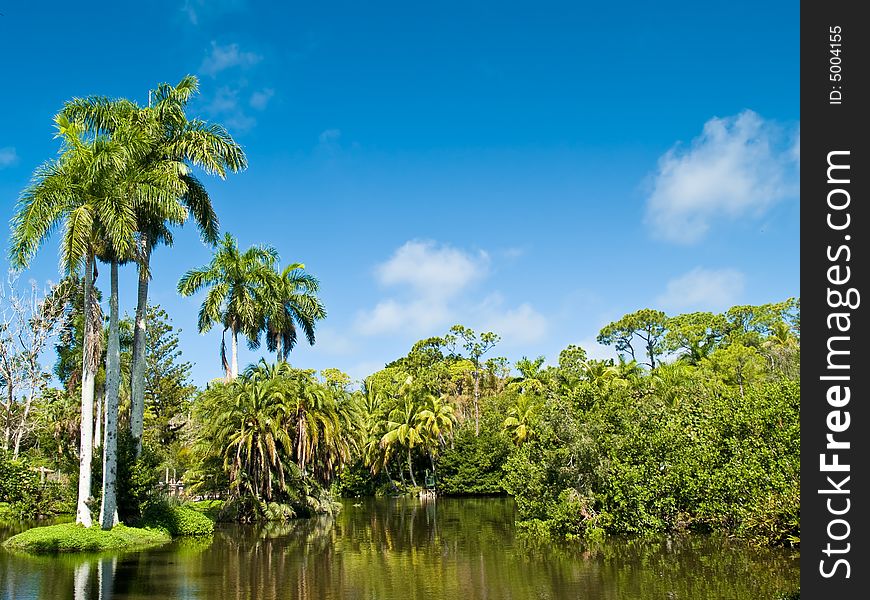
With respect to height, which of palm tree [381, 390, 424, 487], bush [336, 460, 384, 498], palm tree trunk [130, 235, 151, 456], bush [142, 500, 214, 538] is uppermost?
palm tree trunk [130, 235, 151, 456]

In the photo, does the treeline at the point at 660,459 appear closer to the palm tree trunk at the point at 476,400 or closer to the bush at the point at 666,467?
the bush at the point at 666,467

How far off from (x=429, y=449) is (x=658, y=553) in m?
26.9

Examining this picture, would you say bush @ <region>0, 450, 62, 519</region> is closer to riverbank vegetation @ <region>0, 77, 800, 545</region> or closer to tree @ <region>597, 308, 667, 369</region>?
riverbank vegetation @ <region>0, 77, 800, 545</region>

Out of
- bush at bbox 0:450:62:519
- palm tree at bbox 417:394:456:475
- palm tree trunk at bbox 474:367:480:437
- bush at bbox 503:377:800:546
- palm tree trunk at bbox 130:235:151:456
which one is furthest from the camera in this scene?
palm tree trunk at bbox 474:367:480:437

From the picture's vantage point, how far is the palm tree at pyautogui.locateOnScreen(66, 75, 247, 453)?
2369cm

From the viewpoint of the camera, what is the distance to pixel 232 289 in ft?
117

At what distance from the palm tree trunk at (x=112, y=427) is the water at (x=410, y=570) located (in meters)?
1.99

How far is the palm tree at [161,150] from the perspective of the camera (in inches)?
933

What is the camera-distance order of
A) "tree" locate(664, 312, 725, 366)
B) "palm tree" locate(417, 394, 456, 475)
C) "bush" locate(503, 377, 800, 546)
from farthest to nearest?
"tree" locate(664, 312, 725, 366), "palm tree" locate(417, 394, 456, 475), "bush" locate(503, 377, 800, 546)

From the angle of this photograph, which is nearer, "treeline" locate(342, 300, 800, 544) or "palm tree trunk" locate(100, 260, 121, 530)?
"treeline" locate(342, 300, 800, 544)

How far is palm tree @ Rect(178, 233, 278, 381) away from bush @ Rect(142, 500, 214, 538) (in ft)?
35.1

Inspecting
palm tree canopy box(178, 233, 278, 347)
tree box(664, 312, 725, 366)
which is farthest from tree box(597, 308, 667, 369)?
palm tree canopy box(178, 233, 278, 347)

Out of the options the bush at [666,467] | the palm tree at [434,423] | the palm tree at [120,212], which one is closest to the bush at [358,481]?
the palm tree at [434,423]
